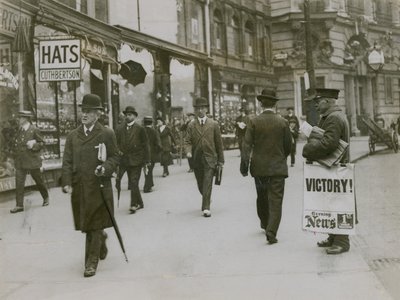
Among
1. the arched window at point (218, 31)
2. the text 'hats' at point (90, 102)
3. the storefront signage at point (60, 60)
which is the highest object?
the arched window at point (218, 31)

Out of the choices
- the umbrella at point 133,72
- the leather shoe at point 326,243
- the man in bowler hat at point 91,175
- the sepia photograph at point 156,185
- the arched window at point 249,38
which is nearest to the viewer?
the sepia photograph at point 156,185

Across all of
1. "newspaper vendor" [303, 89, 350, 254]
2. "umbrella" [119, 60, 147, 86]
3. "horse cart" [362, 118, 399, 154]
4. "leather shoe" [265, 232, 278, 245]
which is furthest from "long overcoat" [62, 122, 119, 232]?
"horse cart" [362, 118, 399, 154]

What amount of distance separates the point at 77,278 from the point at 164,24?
1745 cm

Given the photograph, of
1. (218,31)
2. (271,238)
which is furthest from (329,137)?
(218,31)

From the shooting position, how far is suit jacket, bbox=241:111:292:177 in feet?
22.3

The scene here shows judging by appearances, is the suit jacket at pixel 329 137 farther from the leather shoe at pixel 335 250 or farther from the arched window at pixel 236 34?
the arched window at pixel 236 34

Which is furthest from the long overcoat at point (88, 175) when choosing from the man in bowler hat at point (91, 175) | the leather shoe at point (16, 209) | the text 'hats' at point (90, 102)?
the leather shoe at point (16, 209)

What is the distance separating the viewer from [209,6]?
25688 millimetres

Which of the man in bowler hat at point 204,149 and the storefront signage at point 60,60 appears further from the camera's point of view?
the storefront signage at point 60,60

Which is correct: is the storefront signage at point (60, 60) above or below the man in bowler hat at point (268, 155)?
above

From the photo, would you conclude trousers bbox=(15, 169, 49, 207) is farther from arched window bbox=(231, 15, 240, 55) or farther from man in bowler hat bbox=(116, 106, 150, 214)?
arched window bbox=(231, 15, 240, 55)

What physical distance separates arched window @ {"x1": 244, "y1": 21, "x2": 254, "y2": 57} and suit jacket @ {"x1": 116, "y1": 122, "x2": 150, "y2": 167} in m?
20.2

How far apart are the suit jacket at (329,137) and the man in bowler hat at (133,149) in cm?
425

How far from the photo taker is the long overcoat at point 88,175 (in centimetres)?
566
